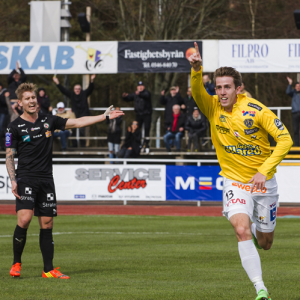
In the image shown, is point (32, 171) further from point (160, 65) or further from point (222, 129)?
point (160, 65)

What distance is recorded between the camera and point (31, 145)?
24.3ft

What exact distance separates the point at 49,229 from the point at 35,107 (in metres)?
1.60

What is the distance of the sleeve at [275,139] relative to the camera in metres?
5.73

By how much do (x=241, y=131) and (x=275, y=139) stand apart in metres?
0.38

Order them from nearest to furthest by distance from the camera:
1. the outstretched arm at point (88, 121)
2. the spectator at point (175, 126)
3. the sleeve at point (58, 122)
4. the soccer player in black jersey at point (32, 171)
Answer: the outstretched arm at point (88, 121)
the soccer player in black jersey at point (32, 171)
the sleeve at point (58, 122)
the spectator at point (175, 126)

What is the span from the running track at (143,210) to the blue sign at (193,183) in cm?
39

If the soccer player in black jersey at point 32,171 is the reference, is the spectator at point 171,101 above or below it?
above

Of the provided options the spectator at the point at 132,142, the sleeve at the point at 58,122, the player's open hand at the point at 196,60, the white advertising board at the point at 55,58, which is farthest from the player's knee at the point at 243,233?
the white advertising board at the point at 55,58

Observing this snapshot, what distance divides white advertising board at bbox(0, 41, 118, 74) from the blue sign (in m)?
6.21

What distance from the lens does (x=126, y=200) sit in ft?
62.2

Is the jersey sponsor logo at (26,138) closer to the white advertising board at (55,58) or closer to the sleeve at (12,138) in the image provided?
the sleeve at (12,138)

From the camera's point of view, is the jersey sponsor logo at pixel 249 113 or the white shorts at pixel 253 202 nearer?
the white shorts at pixel 253 202

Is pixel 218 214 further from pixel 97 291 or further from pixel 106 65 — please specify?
pixel 97 291

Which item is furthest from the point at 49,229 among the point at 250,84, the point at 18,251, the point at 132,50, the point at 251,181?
the point at 250,84
